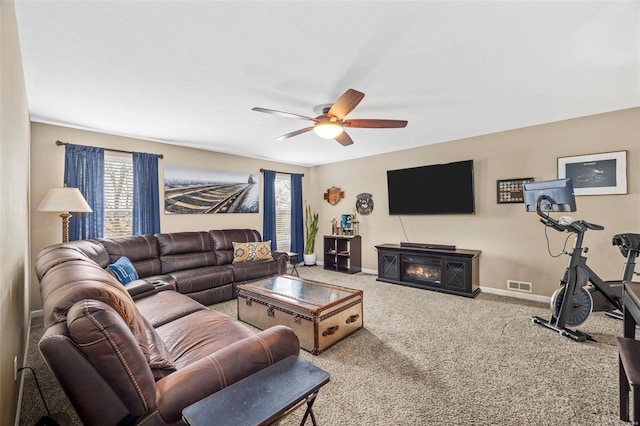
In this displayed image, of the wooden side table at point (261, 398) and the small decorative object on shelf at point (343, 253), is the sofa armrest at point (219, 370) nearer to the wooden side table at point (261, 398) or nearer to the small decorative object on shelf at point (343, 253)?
the wooden side table at point (261, 398)

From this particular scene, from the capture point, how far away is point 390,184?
17.8 ft

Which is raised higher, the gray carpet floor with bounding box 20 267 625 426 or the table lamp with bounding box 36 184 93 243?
the table lamp with bounding box 36 184 93 243

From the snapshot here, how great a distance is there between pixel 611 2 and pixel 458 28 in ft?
2.76

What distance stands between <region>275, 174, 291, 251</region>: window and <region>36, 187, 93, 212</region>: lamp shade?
3644 millimetres

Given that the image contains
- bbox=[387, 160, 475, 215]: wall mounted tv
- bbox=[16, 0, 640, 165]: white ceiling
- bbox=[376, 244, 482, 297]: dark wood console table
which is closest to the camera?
bbox=[16, 0, 640, 165]: white ceiling

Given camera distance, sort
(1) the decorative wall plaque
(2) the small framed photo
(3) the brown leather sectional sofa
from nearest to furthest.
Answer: (3) the brown leather sectional sofa, (2) the small framed photo, (1) the decorative wall plaque

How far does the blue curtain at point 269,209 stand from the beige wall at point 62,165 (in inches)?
18.1

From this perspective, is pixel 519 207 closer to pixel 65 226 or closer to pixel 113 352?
pixel 113 352

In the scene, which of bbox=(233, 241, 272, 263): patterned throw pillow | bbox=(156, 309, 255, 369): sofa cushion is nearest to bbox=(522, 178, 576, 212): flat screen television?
bbox=(156, 309, 255, 369): sofa cushion

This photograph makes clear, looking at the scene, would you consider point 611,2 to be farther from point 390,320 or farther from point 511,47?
point 390,320

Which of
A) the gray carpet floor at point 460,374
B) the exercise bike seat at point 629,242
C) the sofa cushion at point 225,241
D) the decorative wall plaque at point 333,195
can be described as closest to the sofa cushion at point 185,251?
the sofa cushion at point 225,241

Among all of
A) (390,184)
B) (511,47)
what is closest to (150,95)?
(511,47)

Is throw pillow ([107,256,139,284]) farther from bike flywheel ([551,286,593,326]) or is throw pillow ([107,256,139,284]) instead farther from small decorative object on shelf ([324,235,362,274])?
bike flywheel ([551,286,593,326])

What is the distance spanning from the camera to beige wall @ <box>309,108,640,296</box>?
346cm
